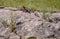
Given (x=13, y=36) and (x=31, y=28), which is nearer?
(x=13, y=36)

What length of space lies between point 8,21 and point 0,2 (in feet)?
6.70

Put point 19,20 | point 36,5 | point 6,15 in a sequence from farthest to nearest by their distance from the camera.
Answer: point 36,5 < point 6,15 < point 19,20

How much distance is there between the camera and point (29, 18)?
3.63 metres

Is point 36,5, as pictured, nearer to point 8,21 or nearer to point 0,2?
point 0,2

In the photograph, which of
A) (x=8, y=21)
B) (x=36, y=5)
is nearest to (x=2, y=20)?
(x=8, y=21)

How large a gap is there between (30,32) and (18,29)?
0.68ft

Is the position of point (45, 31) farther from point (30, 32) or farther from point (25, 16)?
point (25, 16)

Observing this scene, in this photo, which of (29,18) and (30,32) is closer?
(30,32)

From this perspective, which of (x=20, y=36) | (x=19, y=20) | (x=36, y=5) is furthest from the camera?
(x=36, y=5)

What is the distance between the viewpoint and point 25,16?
3.71 m

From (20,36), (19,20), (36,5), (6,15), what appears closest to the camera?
(20,36)

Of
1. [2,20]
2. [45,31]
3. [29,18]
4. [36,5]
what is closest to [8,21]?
[2,20]

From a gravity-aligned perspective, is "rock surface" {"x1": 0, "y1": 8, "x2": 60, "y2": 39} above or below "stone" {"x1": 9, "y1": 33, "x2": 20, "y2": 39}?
above

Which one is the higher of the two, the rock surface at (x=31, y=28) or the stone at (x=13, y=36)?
the rock surface at (x=31, y=28)
